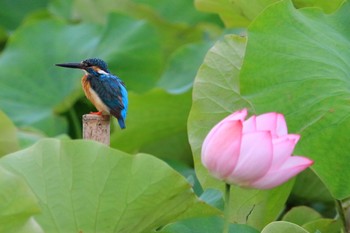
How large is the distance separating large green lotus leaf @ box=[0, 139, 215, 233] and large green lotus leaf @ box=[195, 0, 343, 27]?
63 cm

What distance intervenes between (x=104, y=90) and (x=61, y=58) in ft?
4.40

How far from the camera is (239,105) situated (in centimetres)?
177

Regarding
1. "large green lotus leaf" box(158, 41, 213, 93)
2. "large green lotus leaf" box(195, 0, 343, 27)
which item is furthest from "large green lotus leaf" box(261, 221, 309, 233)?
"large green lotus leaf" box(158, 41, 213, 93)

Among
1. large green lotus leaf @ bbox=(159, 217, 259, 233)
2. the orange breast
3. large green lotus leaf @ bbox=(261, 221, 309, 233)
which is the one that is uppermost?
the orange breast

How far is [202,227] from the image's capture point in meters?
1.58

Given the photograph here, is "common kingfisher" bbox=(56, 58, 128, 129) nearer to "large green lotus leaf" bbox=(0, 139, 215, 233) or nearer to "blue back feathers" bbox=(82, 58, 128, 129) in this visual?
"blue back feathers" bbox=(82, 58, 128, 129)

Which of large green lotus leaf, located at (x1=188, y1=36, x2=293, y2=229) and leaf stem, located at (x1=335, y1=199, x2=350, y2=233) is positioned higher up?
large green lotus leaf, located at (x1=188, y1=36, x2=293, y2=229)

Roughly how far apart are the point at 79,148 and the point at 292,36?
1.45 feet

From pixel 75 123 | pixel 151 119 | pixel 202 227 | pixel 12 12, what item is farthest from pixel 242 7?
pixel 12 12

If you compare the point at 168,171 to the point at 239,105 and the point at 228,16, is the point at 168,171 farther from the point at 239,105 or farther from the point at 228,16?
the point at 228,16

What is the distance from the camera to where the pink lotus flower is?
4.03 ft

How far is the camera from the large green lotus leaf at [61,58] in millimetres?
2984

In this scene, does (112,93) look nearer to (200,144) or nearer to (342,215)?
(200,144)

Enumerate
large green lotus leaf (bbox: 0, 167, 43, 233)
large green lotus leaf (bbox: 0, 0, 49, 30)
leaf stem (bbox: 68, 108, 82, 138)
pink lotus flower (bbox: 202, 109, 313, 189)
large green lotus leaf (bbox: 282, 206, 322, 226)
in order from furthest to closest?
1. large green lotus leaf (bbox: 0, 0, 49, 30)
2. leaf stem (bbox: 68, 108, 82, 138)
3. large green lotus leaf (bbox: 282, 206, 322, 226)
4. large green lotus leaf (bbox: 0, 167, 43, 233)
5. pink lotus flower (bbox: 202, 109, 313, 189)
